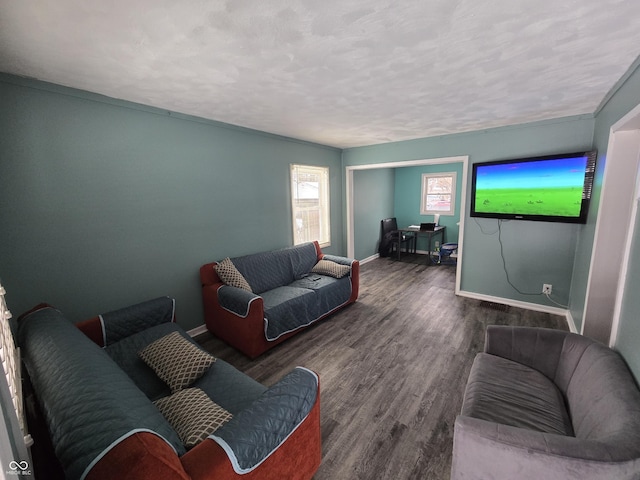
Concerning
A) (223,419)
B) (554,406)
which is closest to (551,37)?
(554,406)

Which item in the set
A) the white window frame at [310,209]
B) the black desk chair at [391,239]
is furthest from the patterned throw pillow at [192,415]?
the black desk chair at [391,239]

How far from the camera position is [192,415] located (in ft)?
4.12

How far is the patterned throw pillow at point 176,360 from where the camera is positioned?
5.28 ft

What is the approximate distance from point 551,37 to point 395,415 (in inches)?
96.5

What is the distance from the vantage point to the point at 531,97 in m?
2.29

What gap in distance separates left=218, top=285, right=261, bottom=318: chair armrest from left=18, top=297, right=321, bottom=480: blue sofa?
2.38ft

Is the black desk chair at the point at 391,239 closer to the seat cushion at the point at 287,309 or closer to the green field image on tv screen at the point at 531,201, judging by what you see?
the green field image on tv screen at the point at 531,201

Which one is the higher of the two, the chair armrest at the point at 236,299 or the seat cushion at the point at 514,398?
the chair armrest at the point at 236,299

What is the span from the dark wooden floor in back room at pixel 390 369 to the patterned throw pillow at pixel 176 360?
0.73 metres

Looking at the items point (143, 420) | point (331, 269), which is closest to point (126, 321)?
point (143, 420)

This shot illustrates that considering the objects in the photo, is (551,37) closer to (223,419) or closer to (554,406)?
(554,406)

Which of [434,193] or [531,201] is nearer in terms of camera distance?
[531,201]

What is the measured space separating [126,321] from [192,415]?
1291mm

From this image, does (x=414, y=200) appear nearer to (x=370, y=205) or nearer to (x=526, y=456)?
(x=370, y=205)
